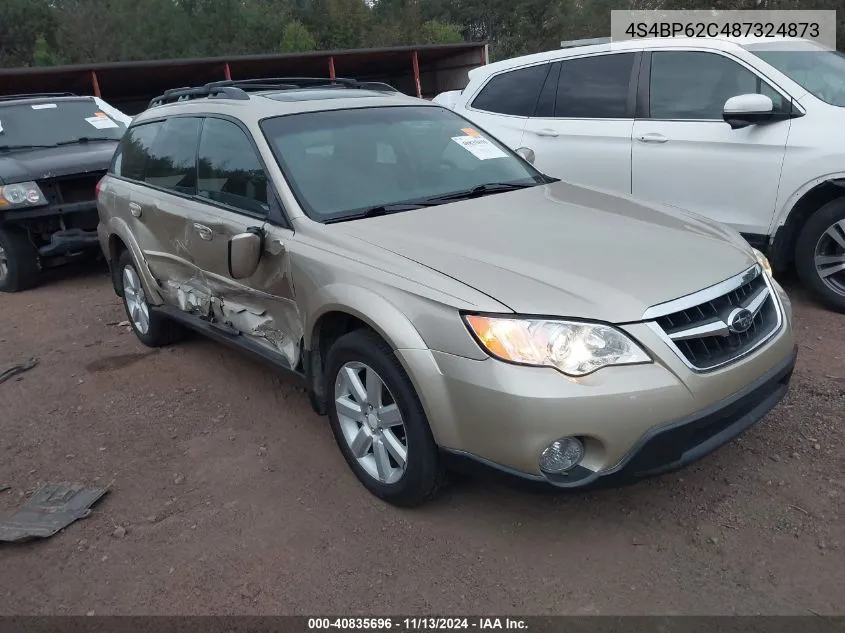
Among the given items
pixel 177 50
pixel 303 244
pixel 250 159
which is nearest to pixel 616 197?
pixel 303 244

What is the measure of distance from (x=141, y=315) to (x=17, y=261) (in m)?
2.76

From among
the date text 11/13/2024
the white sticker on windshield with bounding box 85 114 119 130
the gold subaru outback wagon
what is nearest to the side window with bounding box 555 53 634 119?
the gold subaru outback wagon

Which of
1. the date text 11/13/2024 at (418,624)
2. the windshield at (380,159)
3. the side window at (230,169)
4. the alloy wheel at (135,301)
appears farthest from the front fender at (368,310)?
the alloy wheel at (135,301)

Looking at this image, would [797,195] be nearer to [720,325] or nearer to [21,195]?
[720,325]

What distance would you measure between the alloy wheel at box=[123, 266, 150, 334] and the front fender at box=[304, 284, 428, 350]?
2.43 m

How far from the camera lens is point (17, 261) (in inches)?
284

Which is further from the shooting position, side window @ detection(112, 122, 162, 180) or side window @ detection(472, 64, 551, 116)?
side window @ detection(472, 64, 551, 116)

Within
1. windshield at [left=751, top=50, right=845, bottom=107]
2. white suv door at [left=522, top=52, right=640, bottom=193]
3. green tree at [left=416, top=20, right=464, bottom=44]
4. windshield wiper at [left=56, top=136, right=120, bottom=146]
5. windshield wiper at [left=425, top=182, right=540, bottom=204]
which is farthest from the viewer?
green tree at [left=416, top=20, right=464, bottom=44]

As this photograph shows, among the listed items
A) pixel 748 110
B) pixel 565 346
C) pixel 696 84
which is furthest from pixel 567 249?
pixel 696 84

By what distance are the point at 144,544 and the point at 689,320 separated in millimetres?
2383

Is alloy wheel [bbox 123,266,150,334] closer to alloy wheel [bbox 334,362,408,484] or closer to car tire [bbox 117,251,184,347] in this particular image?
car tire [bbox 117,251,184,347]

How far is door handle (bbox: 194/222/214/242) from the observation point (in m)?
3.98

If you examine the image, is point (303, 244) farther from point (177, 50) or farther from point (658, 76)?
point (177, 50)

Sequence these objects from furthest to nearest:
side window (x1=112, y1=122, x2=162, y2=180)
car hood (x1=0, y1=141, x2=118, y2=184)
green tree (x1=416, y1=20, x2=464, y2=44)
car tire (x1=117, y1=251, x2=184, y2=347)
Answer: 1. green tree (x1=416, y1=20, x2=464, y2=44)
2. car hood (x1=0, y1=141, x2=118, y2=184)
3. car tire (x1=117, y1=251, x2=184, y2=347)
4. side window (x1=112, y1=122, x2=162, y2=180)
